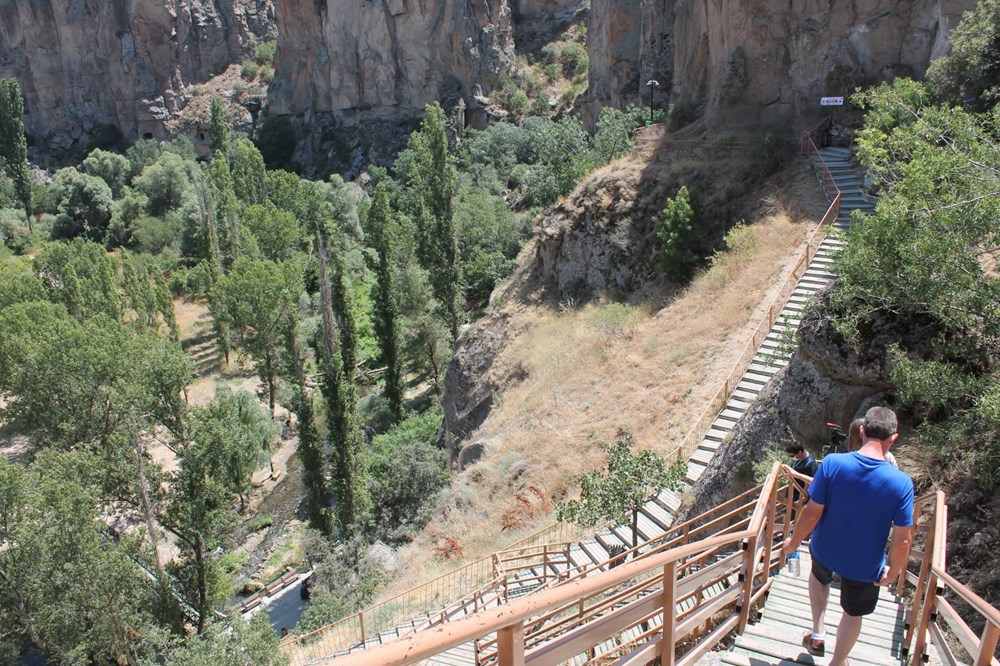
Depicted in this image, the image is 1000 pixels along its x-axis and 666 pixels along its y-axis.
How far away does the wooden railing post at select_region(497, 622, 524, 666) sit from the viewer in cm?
285

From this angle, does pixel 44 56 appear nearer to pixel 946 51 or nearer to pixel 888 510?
pixel 946 51

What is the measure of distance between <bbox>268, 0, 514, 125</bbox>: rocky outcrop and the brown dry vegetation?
2024 inches

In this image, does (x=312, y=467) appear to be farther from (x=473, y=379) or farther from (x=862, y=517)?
(x=862, y=517)

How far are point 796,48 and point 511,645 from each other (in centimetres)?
2651

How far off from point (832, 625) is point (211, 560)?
20.9 meters

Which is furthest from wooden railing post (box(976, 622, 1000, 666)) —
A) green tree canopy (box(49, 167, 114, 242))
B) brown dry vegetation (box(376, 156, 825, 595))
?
green tree canopy (box(49, 167, 114, 242))

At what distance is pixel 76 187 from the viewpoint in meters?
61.1

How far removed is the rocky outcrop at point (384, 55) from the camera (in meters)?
68.4

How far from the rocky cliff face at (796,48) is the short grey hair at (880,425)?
21271 millimetres

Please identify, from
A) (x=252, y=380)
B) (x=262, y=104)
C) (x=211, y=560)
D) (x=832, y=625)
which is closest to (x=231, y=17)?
(x=262, y=104)

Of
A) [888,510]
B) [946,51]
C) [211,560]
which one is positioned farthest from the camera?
[211,560]

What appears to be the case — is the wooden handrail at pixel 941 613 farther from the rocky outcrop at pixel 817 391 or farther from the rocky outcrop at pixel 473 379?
the rocky outcrop at pixel 473 379

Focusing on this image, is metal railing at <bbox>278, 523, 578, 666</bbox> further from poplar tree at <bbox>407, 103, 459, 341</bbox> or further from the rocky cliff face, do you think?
poplar tree at <bbox>407, 103, 459, 341</bbox>

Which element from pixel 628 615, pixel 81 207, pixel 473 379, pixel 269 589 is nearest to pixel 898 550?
pixel 628 615
